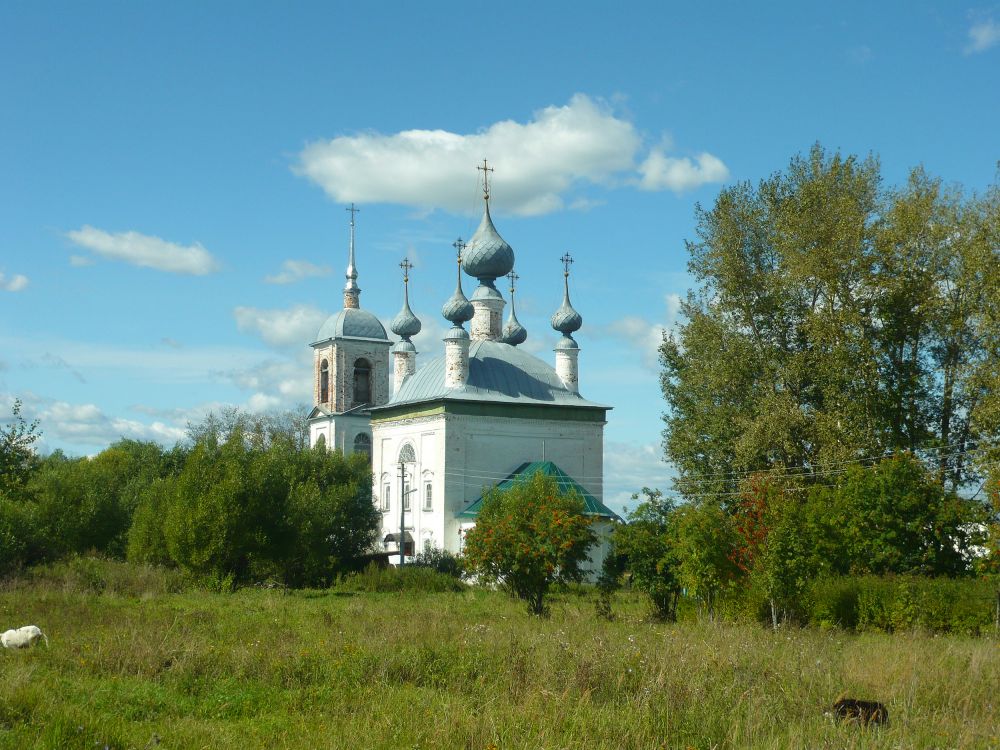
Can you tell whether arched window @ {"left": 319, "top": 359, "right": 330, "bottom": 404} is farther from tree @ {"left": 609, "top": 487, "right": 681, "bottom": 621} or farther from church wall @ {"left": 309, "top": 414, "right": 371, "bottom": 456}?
tree @ {"left": 609, "top": 487, "right": 681, "bottom": 621}

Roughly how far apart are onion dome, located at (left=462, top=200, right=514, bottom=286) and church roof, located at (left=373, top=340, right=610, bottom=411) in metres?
3.01

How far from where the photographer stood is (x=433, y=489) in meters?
42.0

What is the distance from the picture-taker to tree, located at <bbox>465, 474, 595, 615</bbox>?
77.9 feet

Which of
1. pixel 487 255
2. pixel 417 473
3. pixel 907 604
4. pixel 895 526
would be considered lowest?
pixel 907 604

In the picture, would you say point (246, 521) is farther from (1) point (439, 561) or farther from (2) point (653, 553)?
(2) point (653, 553)

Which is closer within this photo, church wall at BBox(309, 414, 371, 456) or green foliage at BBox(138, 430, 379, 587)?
green foliage at BBox(138, 430, 379, 587)

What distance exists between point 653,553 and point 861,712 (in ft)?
45.0

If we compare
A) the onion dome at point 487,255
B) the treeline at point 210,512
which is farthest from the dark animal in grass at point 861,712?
the onion dome at point 487,255

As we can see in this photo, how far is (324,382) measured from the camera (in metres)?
57.4

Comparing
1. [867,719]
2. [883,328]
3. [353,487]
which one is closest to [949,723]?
[867,719]

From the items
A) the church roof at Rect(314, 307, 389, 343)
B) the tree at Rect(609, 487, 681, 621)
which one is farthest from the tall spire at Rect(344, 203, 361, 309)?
the tree at Rect(609, 487, 681, 621)

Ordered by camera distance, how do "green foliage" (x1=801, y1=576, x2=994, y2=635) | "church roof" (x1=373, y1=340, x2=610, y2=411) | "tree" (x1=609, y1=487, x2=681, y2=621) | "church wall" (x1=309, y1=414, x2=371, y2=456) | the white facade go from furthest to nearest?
"church wall" (x1=309, y1=414, x2=371, y2=456) → "church roof" (x1=373, y1=340, x2=610, y2=411) → the white facade → "tree" (x1=609, y1=487, x2=681, y2=621) → "green foliage" (x1=801, y1=576, x2=994, y2=635)

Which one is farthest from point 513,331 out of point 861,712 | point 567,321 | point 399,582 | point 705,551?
point 861,712

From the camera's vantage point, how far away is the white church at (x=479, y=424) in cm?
4150
